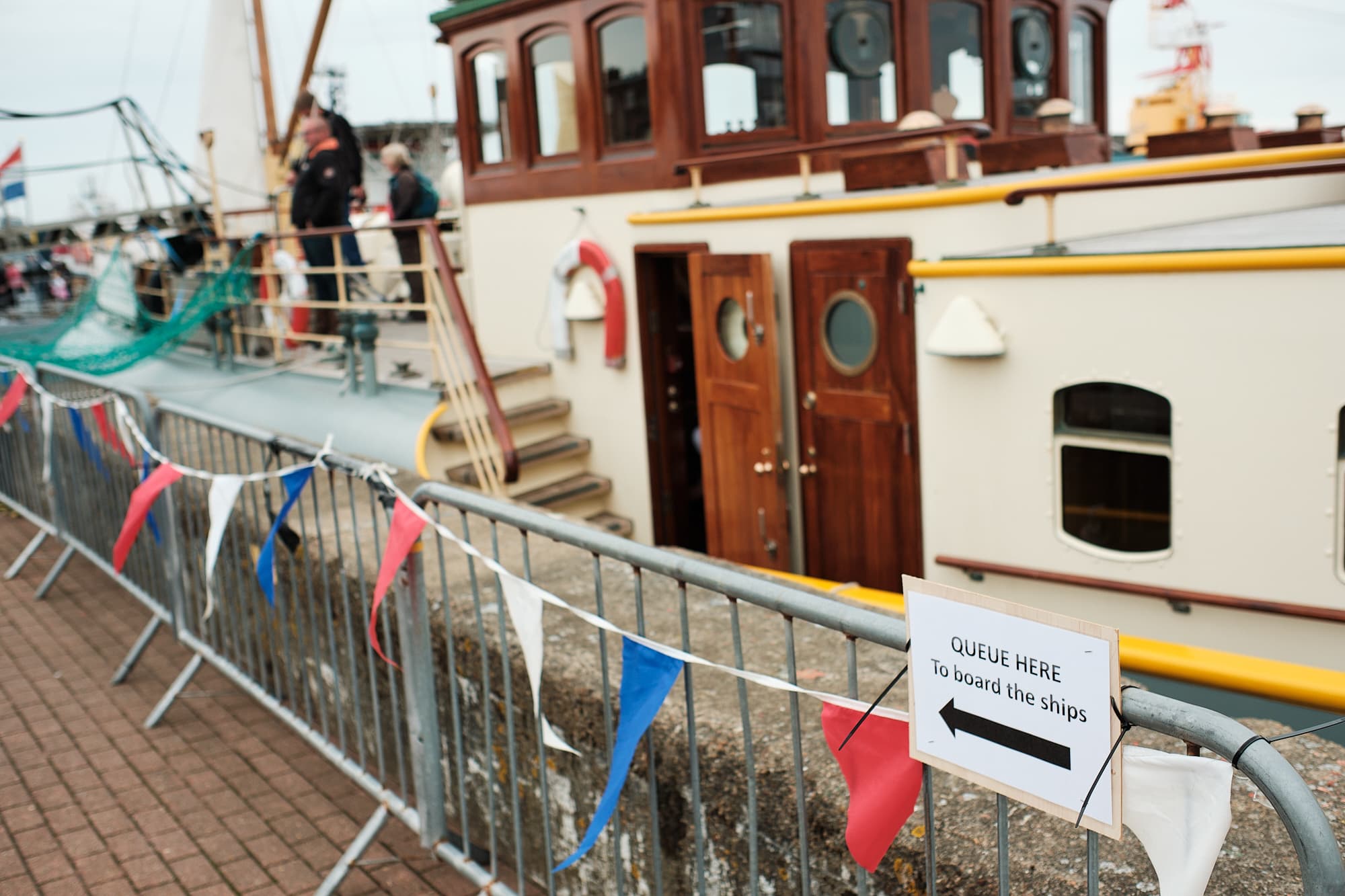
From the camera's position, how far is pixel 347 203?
1008 centimetres

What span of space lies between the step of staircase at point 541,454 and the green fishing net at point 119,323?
2.93 metres

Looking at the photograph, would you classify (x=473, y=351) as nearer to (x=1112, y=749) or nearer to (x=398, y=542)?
(x=398, y=542)

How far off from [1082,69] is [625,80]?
4.02 meters

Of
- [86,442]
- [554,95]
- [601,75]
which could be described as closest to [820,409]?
[601,75]

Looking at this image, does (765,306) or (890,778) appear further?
(765,306)

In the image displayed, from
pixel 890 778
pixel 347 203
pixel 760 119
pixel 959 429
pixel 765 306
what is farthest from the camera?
pixel 347 203

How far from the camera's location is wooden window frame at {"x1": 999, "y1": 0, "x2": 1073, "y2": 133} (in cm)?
876

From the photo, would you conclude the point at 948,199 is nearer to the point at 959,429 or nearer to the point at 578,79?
the point at 959,429

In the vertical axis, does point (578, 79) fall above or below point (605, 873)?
above

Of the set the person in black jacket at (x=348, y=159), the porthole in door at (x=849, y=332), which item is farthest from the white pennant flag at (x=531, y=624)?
the person in black jacket at (x=348, y=159)

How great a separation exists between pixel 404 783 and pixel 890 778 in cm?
221

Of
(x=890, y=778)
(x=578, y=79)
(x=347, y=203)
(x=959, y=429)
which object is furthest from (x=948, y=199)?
(x=347, y=203)

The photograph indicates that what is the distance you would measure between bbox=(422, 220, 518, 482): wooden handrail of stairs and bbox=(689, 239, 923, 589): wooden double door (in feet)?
4.17

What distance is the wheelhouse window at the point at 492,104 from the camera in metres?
9.24
